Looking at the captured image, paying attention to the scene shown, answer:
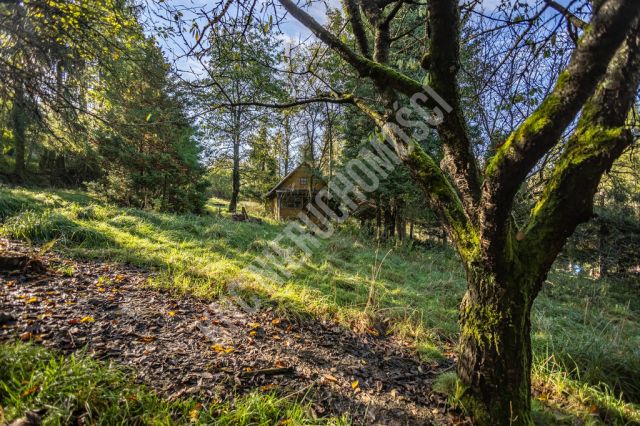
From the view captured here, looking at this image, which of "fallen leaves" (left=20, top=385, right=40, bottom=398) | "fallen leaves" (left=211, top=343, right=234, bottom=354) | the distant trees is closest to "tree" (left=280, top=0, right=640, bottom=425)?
"fallen leaves" (left=211, top=343, right=234, bottom=354)

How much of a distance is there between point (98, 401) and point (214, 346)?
98 cm

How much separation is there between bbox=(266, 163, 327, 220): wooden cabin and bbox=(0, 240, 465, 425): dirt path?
16.5 m

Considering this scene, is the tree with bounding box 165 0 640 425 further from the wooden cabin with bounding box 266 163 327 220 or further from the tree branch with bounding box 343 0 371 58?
the wooden cabin with bounding box 266 163 327 220

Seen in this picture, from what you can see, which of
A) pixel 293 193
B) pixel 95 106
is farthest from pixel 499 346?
pixel 293 193

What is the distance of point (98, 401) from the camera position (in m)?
1.56

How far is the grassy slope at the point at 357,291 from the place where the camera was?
8.79 ft

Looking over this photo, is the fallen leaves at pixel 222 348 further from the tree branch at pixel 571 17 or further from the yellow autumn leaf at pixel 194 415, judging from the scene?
the tree branch at pixel 571 17

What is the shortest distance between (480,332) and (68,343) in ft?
9.43

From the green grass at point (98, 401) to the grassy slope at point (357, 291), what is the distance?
63.5 inches

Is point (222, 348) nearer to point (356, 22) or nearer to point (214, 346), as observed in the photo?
point (214, 346)

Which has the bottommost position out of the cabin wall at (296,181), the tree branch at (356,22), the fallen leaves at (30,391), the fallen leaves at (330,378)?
the fallen leaves at (330,378)

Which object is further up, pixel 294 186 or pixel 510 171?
pixel 294 186

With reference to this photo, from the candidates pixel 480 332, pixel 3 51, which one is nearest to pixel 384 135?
pixel 480 332

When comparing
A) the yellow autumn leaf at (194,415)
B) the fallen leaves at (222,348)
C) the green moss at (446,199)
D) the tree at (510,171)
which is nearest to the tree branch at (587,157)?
the tree at (510,171)
